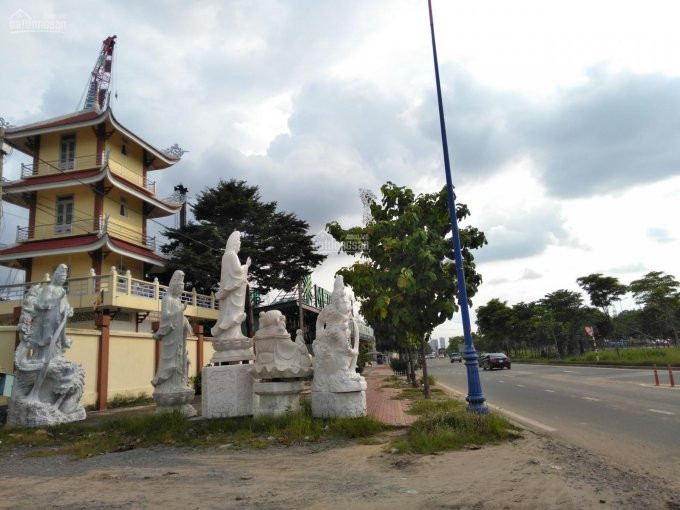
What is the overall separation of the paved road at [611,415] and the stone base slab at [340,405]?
325 cm

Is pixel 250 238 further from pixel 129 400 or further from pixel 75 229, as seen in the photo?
pixel 129 400

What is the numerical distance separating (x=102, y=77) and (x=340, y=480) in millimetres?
32615

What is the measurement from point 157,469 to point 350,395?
342cm

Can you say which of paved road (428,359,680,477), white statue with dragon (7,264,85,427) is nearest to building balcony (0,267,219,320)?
white statue with dragon (7,264,85,427)

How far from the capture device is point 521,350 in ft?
214

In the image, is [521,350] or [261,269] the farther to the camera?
[521,350]

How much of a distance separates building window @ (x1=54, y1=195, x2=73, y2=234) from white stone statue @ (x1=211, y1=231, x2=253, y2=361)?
17555 millimetres

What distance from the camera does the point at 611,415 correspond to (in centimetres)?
954

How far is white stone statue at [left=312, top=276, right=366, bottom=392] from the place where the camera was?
8445 mm

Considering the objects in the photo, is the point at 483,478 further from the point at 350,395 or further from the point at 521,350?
the point at 521,350

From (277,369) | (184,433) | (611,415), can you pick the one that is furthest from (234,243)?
(611,415)

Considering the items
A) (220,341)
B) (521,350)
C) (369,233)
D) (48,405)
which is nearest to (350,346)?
(220,341)

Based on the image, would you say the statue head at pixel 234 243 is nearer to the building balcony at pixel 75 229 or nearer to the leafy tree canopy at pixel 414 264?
the leafy tree canopy at pixel 414 264

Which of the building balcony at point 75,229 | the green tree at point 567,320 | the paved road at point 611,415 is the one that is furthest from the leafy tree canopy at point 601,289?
the building balcony at point 75,229
